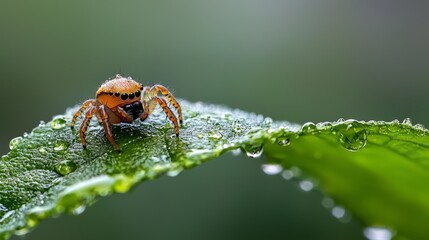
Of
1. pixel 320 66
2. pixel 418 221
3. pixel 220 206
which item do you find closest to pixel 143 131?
pixel 418 221

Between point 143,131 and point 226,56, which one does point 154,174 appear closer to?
point 143,131

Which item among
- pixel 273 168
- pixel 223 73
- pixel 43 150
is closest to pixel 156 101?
pixel 273 168

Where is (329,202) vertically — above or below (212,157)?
above

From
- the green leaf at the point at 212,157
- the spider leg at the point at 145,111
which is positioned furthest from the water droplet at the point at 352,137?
the spider leg at the point at 145,111

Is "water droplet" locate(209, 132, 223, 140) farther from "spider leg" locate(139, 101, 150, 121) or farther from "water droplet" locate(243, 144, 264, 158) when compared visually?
"spider leg" locate(139, 101, 150, 121)

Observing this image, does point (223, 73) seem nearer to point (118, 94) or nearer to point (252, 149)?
point (118, 94)

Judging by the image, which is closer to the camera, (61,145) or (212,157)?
(212,157)
